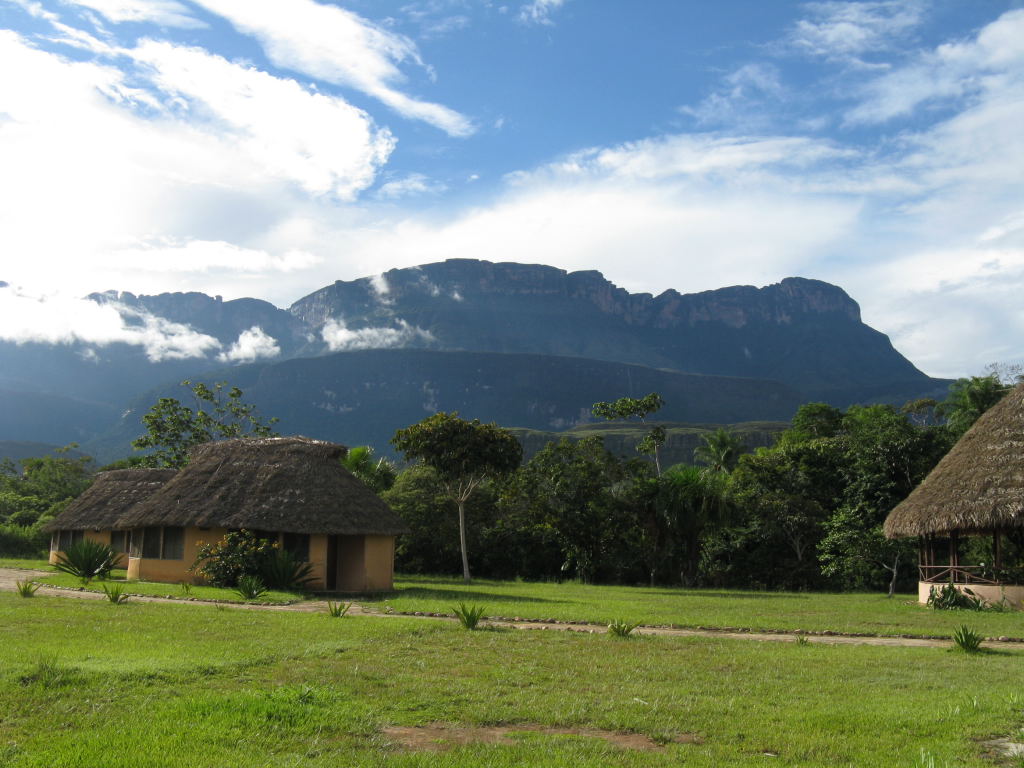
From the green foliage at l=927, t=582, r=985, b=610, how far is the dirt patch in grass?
1798 centimetres

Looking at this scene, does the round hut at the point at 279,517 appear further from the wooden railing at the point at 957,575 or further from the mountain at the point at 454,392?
the mountain at the point at 454,392

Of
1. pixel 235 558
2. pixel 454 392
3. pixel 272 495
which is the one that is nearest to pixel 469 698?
pixel 235 558

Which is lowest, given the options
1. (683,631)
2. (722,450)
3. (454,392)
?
(683,631)

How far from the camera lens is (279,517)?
23.8 metres

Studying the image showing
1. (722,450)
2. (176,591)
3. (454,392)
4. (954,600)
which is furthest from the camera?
(454,392)

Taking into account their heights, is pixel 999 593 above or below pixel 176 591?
above

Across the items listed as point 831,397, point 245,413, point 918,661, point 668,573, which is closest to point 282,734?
point 918,661

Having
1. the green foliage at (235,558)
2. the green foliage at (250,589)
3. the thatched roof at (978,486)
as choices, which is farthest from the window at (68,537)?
the thatched roof at (978,486)

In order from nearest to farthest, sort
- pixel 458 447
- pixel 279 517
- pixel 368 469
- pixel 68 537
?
pixel 279 517 < pixel 458 447 < pixel 68 537 < pixel 368 469

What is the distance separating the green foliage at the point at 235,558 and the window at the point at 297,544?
30.4 inches

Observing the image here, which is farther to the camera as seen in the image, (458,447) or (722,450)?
(722,450)

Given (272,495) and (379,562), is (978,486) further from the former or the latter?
(272,495)

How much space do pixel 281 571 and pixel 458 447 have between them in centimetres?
913

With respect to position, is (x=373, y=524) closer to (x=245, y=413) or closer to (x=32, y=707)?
→ (x=32, y=707)
